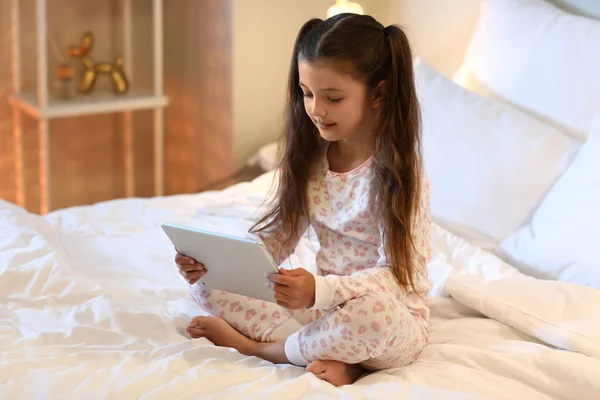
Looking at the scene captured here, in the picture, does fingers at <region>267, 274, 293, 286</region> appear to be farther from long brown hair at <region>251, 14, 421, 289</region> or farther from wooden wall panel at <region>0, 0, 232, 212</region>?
wooden wall panel at <region>0, 0, 232, 212</region>

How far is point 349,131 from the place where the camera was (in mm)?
1454

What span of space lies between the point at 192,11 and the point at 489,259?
1.59 meters

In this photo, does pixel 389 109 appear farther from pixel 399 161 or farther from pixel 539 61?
pixel 539 61

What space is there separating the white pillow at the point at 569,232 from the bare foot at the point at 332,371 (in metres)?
0.56

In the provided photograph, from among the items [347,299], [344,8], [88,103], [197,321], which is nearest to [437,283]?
[347,299]

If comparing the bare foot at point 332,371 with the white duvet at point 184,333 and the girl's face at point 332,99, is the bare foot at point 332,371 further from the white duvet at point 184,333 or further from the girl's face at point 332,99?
the girl's face at point 332,99

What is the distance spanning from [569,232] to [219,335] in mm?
722

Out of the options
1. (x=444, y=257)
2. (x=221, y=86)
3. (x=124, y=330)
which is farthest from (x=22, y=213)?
(x=221, y=86)

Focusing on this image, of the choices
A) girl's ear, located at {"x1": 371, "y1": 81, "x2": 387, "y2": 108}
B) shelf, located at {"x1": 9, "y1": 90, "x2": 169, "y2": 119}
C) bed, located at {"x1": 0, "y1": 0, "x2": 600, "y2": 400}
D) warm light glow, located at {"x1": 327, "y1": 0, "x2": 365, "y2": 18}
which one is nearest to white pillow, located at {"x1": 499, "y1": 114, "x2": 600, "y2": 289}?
bed, located at {"x1": 0, "y1": 0, "x2": 600, "y2": 400}

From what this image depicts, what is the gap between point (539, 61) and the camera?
2033mm

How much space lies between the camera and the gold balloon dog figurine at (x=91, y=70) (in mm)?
2760

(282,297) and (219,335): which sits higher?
(282,297)

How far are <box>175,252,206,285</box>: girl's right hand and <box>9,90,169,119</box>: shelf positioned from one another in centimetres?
133

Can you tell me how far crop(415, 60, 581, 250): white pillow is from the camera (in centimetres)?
190
